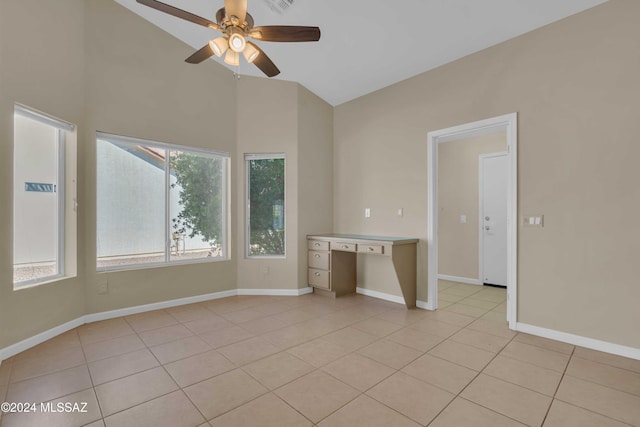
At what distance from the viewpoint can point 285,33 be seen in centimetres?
235

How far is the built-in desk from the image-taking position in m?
3.67

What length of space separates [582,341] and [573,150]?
1721 mm

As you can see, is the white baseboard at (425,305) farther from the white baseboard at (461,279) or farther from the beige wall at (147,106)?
the beige wall at (147,106)

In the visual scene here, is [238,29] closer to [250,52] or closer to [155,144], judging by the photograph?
[250,52]

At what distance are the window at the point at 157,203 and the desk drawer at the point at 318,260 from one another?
1.26m

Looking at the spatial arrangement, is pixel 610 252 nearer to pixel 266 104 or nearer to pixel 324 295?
pixel 324 295

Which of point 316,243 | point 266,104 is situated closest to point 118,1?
point 266,104

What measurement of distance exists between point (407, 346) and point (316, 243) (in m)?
2.05

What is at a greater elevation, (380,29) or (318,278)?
(380,29)

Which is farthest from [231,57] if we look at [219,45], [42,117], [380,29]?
[42,117]

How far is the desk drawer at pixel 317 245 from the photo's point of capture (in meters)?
4.33

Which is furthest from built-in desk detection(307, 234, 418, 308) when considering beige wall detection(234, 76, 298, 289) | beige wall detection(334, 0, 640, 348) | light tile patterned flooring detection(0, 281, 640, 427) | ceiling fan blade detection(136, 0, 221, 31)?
ceiling fan blade detection(136, 0, 221, 31)

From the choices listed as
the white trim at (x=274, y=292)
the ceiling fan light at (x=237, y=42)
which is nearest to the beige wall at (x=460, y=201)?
the white trim at (x=274, y=292)

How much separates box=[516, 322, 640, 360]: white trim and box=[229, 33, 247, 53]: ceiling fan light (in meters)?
3.66
